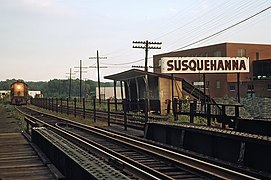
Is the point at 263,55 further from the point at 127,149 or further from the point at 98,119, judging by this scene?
the point at 127,149

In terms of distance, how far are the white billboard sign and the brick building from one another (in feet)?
94.2

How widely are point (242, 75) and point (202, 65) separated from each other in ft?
133

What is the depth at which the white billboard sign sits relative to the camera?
→ 97.2ft

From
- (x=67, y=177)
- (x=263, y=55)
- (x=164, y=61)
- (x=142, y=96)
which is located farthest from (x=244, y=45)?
(x=67, y=177)

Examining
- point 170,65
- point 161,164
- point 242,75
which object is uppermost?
point 242,75

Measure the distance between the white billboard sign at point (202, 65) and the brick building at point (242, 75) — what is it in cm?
2870

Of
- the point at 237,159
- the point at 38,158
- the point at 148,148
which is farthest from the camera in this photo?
the point at 148,148

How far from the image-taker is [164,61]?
96.4 ft

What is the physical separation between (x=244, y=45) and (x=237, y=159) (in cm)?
6640

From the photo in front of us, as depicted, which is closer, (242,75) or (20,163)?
(20,163)

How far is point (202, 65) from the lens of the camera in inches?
1206

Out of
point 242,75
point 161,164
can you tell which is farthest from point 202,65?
point 242,75

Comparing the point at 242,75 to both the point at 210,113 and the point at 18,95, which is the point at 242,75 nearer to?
the point at 18,95

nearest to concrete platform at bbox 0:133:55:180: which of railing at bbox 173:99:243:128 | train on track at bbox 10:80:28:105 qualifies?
railing at bbox 173:99:243:128
